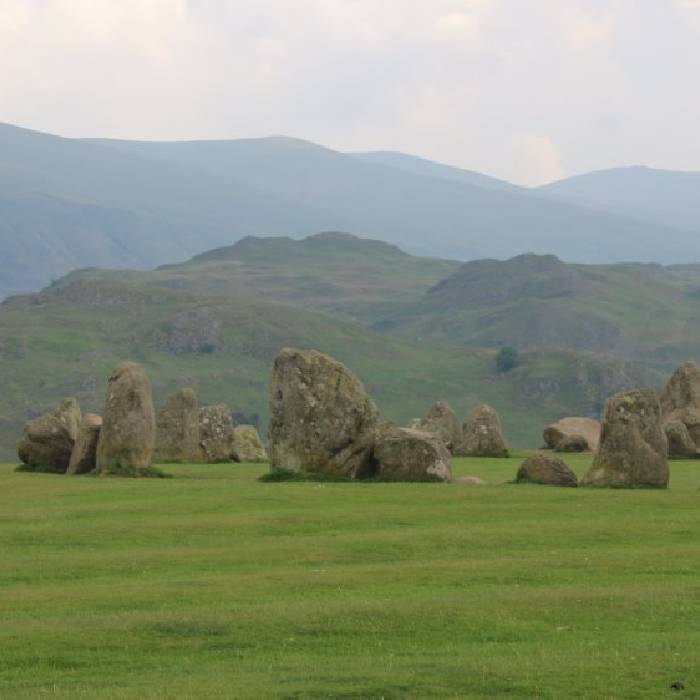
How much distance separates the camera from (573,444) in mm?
68125

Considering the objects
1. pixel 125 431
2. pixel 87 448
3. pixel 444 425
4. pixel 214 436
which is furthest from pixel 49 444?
pixel 444 425

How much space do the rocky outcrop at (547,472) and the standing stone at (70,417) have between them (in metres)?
15.1

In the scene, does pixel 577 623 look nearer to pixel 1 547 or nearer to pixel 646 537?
pixel 646 537

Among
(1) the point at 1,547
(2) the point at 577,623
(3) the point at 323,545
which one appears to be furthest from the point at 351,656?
(1) the point at 1,547

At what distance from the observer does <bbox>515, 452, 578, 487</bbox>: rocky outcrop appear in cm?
4666

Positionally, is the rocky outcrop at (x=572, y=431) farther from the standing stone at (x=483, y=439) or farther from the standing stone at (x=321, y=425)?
the standing stone at (x=321, y=425)

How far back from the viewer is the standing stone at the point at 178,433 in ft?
205

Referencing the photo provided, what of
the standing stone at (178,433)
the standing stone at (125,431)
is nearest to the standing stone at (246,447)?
the standing stone at (178,433)

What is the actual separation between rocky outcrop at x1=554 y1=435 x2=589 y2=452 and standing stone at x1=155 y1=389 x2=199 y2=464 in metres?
15.2

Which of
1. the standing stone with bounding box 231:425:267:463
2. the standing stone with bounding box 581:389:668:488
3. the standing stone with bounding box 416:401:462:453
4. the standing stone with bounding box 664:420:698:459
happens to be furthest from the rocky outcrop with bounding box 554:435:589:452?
the standing stone with bounding box 581:389:668:488

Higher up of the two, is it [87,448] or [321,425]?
[321,425]

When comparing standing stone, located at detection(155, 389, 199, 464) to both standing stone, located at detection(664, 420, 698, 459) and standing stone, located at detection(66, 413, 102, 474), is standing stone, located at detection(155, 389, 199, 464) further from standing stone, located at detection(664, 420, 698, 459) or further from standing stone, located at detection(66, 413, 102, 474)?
standing stone, located at detection(664, 420, 698, 459)

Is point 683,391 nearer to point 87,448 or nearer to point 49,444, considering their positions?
point 49,444

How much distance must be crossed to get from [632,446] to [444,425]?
25.6 metres
